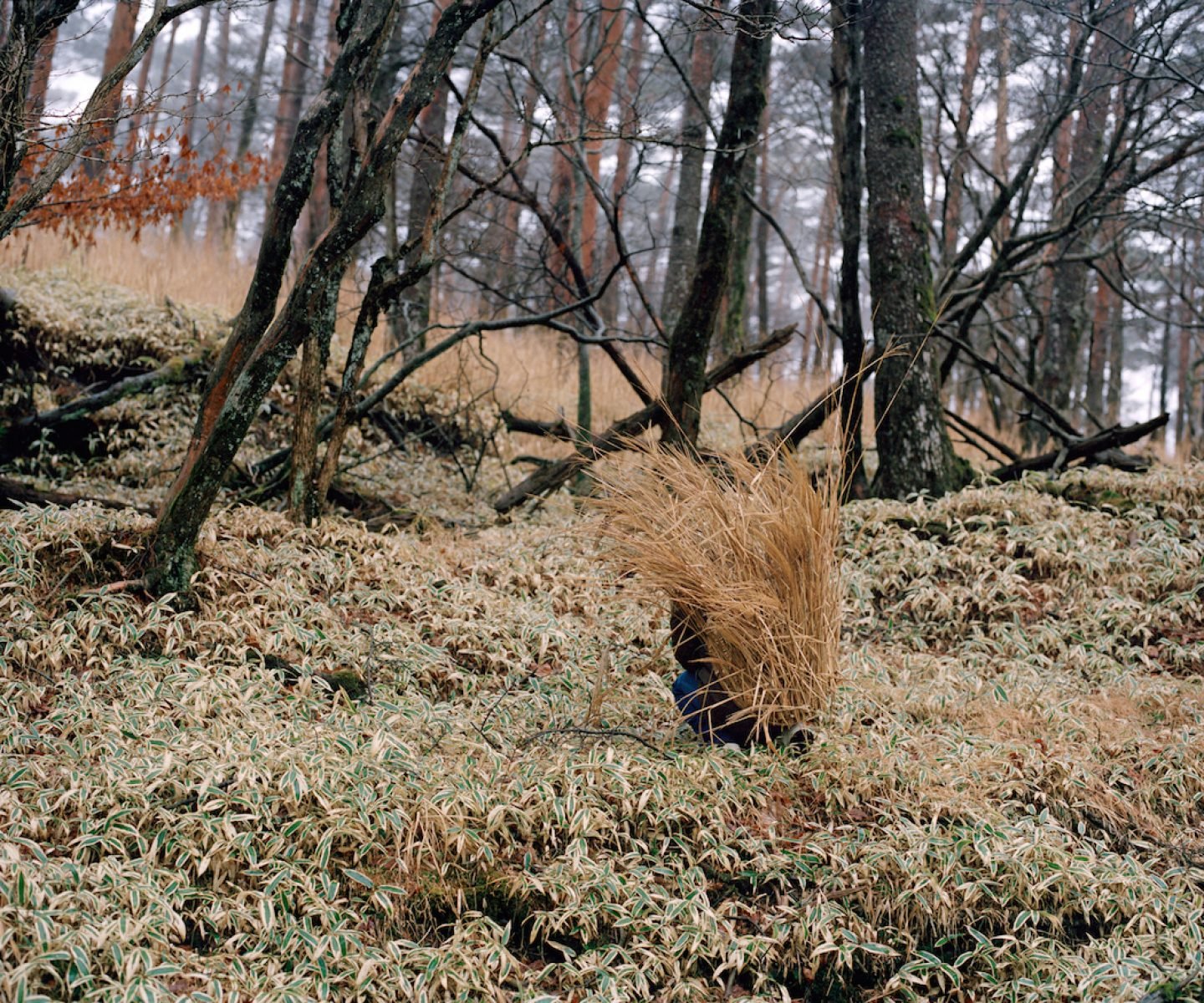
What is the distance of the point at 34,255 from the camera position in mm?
8578

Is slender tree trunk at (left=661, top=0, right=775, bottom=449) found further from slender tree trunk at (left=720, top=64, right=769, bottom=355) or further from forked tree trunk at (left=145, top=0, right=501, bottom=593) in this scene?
slender tree trunk at (left=720, top=64, right=769, bottom=355)

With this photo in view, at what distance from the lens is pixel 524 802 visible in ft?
9.35

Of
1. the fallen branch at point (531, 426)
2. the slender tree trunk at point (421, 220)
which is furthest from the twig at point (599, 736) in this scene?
the slender tree trunk at point (421, 220)

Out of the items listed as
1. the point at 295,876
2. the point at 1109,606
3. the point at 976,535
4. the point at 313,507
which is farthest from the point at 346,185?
the point at 1109,606

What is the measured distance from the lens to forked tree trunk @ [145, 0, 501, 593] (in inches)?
154

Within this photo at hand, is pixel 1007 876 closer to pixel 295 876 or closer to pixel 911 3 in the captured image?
pixel 295 876

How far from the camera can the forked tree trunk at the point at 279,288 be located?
3916 mm

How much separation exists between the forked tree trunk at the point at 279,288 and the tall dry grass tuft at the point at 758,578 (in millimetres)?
1675

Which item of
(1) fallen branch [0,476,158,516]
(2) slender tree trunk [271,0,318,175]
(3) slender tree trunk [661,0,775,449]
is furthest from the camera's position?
(2) slender tree trunk [271,0,318,175]

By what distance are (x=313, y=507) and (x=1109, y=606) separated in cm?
413

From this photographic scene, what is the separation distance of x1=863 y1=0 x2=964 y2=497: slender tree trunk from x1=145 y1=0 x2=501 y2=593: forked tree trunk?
11.0ft

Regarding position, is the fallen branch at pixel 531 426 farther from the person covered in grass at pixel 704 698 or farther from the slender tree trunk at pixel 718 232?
the person covered in grass at pixel 704 698

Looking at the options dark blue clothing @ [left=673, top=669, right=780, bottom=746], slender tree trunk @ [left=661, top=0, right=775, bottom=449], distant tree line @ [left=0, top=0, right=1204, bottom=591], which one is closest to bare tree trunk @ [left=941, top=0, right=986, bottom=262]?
distant tree line @ [left=0, top=0, right=1204, bottom=591]

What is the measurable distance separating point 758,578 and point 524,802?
1.03 m
